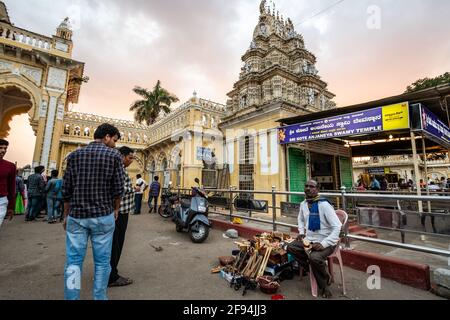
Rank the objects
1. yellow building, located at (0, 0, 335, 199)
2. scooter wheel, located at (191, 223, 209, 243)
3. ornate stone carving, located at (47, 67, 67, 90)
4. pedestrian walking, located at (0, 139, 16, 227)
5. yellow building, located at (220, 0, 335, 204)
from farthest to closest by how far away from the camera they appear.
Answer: ornate stone carving, located at (47, 67, 67, 90) → yellow building, located at (0, 0, 335, 199) → yellow building, located at (220, 0, 335, 204) → scooter wheel, located at (191, 223, 209, 243) → pedestrian walking, located at (0, 139, 16, 227)

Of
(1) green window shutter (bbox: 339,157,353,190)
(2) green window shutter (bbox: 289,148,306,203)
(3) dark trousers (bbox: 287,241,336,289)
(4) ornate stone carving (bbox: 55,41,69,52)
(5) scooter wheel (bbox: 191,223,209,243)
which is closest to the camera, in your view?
(3) dark trousers (bbox: 287,241,336,289)

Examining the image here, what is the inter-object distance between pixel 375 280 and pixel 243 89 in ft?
44.6

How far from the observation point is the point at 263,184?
10695 millimetres

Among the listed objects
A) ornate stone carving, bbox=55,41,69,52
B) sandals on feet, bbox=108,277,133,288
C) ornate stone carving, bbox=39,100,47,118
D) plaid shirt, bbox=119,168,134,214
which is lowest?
sandals on feet, bbox=108,277,133,288

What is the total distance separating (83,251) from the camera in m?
2.15

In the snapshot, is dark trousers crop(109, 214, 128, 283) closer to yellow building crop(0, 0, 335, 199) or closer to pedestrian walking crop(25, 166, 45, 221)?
pedestrian walking crop(25, 166, 45, 221)

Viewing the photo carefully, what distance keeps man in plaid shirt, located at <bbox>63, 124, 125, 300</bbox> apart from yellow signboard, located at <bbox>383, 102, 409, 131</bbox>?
7.24 meters

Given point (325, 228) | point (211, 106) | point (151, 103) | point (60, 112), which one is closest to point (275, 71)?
point (211, 106)

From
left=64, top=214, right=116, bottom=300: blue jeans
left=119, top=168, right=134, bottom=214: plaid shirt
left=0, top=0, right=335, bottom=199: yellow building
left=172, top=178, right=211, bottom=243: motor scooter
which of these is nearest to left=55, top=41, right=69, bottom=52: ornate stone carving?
left=0, top=0, right=335, bottom=199: yellow building

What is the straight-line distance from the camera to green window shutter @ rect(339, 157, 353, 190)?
11.6 meters

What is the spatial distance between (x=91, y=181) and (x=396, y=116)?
7.61m

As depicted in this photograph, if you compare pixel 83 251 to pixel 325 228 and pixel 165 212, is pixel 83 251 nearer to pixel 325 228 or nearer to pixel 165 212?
pixel 325 228
